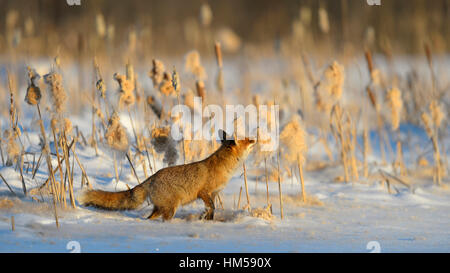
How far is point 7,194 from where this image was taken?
4047mm

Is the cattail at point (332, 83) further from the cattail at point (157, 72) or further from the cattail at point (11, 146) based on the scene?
the cattail at point (11, 146)

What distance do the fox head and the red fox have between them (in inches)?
1.1

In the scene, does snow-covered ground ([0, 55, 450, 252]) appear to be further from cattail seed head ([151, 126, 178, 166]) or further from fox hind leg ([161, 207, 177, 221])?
cattail seed head ([151, 126, 178, 166])

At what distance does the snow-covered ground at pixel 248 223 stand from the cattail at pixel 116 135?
1.34 feet

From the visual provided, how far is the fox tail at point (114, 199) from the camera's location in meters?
3.81

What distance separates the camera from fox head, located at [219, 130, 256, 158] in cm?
416

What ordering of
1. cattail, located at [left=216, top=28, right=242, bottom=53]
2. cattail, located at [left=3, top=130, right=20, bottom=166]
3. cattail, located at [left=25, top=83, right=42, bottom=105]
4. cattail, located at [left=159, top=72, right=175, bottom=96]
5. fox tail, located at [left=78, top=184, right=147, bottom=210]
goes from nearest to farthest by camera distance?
cattail, located at [left=25, top=83, right=42, bottom=105]
fox tail, located at [left=78, top=184, right=147, bottom=210]
cattail, located at [left=3, top=130, right=20, bottom=166]
cattail, located at [left=159, top=72, right=175, bottom=96]
cattail, located at [left=216, top=28, right=242, bottom=53]

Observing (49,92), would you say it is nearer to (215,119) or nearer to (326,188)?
(215,119)

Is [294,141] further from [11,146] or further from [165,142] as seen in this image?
[11,146]

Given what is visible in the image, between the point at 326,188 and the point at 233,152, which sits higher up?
the point at 233,152

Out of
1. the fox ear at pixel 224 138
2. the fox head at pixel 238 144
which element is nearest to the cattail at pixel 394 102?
the fox head at pixel 238 144

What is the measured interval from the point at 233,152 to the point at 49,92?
144cm

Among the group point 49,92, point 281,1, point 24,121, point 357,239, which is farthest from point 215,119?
point 281,1

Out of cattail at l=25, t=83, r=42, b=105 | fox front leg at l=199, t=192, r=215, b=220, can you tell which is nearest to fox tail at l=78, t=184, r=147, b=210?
fox front leg at l=199, t=192, r=215, b=220
